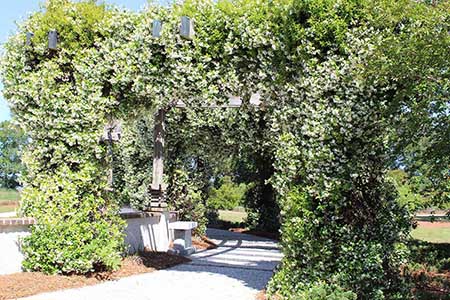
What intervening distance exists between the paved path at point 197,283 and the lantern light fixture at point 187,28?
369cm

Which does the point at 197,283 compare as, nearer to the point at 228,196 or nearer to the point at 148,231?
the point at 148,231

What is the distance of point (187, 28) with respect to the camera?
21.9 ft

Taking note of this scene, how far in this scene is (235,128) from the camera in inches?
516

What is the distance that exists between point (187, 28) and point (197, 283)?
13.0 ft

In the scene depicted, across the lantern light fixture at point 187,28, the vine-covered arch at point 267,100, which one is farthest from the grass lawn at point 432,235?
the lantern light fixture at point 187,28

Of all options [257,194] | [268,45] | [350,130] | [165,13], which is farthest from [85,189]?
[257,194]

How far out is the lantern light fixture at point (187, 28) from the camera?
668cm

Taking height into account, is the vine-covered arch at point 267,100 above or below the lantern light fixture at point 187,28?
below

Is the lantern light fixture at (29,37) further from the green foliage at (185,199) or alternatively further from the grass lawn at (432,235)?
the grass lawn at (432,235)

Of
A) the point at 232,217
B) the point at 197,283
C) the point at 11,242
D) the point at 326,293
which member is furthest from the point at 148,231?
the point at 232,217

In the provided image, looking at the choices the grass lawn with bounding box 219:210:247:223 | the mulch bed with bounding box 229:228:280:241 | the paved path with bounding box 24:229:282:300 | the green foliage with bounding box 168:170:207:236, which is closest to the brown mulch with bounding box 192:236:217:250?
the green foliage with bounding box 168:170:207:236

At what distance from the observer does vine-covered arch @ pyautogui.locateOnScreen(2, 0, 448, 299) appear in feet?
18.1

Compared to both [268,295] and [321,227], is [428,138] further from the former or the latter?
[268,295]

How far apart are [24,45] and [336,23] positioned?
4.96 metres
